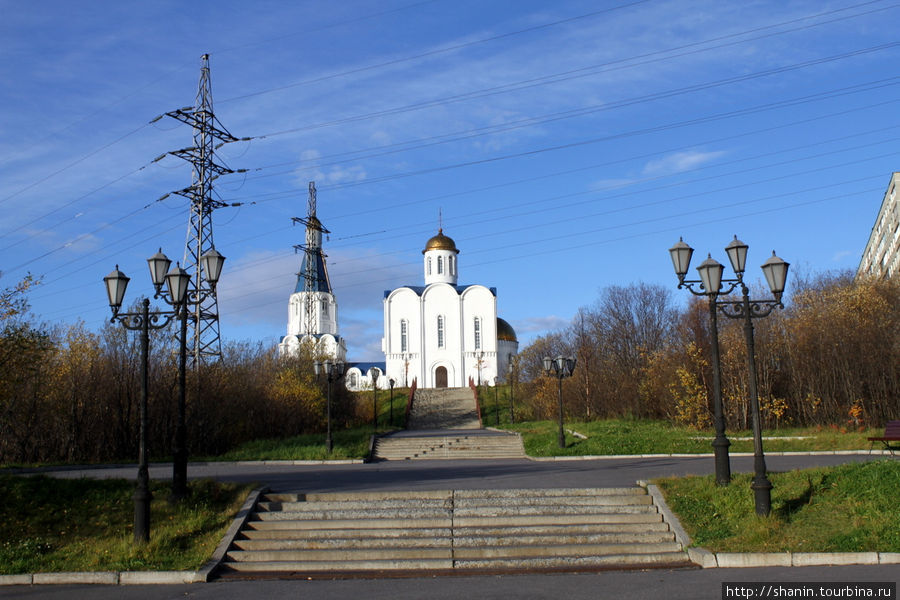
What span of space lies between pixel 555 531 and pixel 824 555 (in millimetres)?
3541

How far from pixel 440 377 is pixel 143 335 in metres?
52.6

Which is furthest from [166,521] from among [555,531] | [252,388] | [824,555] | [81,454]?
[252,388]

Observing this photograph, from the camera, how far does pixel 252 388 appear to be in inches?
1271

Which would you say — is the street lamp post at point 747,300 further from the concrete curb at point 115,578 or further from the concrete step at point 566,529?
the concrete curb at point 115,578

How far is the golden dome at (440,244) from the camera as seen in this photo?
67.1m

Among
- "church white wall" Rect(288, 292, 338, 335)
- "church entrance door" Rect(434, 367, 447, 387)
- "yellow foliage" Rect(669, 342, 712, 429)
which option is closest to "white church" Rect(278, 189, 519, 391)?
"church entrance door" Rect(434, 367, 447, 387)

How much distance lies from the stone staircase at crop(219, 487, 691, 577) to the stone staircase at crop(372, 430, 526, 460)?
1104 cm

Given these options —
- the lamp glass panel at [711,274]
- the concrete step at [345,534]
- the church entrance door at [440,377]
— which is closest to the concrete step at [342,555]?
the concrete step at [345,534]

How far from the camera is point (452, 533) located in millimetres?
11273

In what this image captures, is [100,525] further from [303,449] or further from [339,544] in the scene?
[303,449]

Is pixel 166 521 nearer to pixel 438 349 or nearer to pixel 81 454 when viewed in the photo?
pixel 81 454

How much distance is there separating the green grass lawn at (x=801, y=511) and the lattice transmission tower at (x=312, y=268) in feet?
137

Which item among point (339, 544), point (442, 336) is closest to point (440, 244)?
point (442, 336)

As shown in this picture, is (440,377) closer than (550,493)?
No
